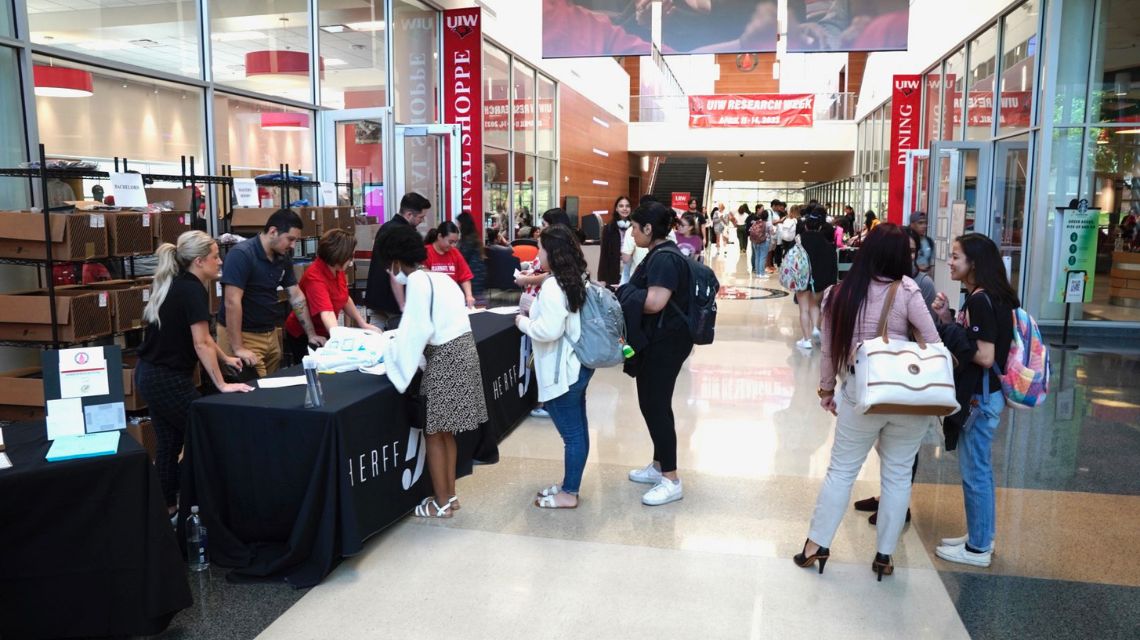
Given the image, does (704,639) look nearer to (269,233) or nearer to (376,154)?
(269,233)

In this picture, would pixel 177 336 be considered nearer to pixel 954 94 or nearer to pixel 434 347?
pixel 434 347

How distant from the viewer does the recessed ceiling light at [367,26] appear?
32.5 feet

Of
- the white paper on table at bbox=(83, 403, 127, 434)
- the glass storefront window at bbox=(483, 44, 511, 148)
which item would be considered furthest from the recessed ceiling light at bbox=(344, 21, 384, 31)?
the white paper on table at bbox=(83, 403, 127, 434)

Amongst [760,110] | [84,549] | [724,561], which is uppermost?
[760,110]

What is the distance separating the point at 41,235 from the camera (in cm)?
434

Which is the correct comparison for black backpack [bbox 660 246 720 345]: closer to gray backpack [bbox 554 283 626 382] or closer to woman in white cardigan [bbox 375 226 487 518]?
gray backpack [bbox 554 283 626 382]

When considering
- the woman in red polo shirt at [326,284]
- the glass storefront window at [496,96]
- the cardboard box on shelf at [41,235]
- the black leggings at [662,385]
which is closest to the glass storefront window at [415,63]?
the glass storefront window at [496,96]

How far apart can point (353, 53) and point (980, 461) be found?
8.47 metres

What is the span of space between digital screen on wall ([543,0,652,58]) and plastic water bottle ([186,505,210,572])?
8.78 meters

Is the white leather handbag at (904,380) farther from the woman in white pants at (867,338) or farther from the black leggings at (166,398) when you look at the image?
the black leggings at (166,398)

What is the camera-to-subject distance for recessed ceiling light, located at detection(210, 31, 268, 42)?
7.32 meters

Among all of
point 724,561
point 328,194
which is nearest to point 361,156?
point 328,194

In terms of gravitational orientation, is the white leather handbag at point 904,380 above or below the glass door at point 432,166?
below

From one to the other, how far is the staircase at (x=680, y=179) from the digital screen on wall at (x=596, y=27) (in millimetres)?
18183
